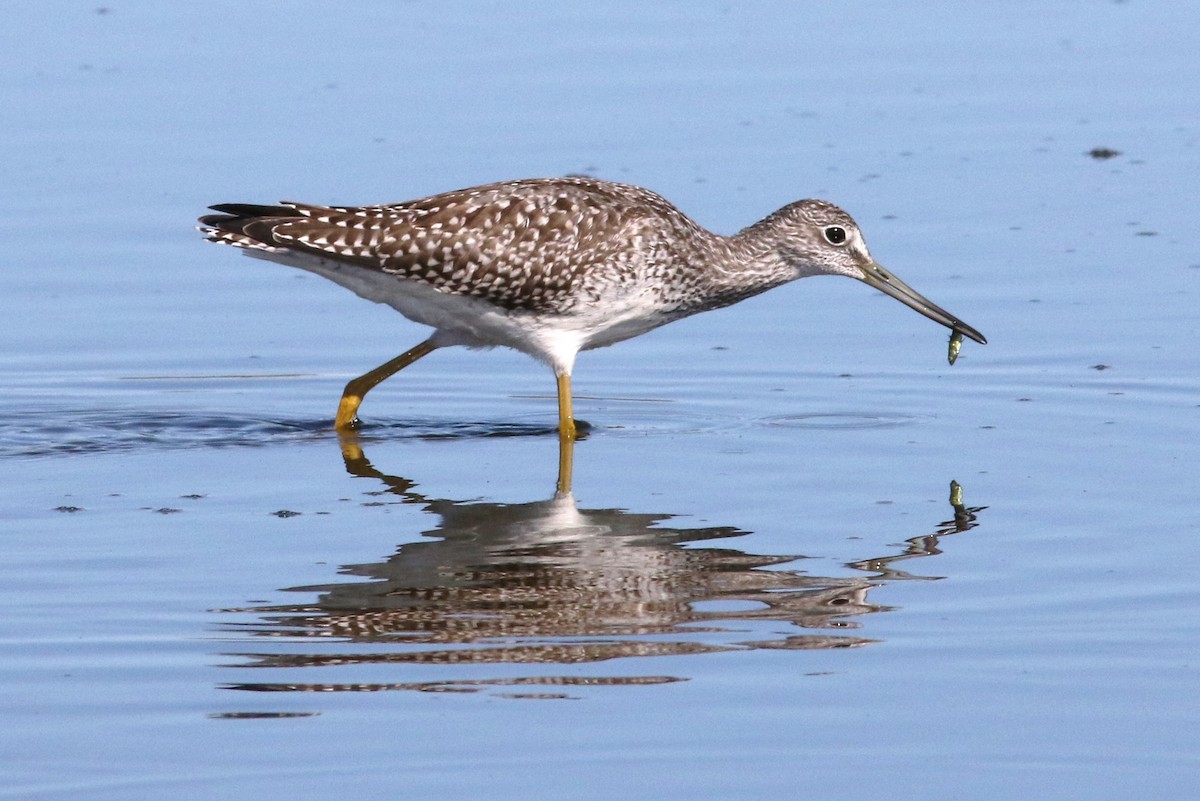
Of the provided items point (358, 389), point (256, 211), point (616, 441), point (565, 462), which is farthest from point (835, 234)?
point (256, 211)

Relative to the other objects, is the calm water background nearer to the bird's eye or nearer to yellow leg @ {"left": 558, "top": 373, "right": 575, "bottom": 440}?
yellow leg @ {"left": 558, "top": 373, "right": 575, "bottom": 440}

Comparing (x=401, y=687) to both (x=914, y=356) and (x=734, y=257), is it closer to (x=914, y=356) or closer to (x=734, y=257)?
(x=734, y=257)

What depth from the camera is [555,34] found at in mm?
19047

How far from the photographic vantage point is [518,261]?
11789 mm

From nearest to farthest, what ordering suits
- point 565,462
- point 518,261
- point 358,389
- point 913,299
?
point 565,462 < point 518,261 < point 358,389 < point 913,299

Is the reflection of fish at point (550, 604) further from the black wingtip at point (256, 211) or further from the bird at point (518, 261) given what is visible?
the black wingtip at point (256, 211)

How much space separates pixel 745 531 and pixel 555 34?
32.2ft

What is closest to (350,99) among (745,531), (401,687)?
(745,531)

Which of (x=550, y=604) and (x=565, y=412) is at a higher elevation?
(x=565, y=412)

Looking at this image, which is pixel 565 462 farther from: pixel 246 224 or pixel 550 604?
pixel 550 604

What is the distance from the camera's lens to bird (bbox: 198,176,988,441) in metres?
11.7

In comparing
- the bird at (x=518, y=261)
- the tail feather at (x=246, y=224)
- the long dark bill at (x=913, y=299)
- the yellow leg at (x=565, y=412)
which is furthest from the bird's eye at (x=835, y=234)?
the tail feather at (x=246, y=224)

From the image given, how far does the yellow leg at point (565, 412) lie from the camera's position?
11789 mm

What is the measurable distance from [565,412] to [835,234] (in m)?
1.99
